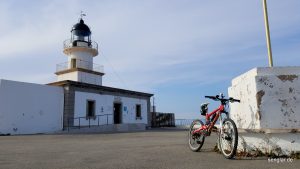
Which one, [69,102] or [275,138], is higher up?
[69,102]

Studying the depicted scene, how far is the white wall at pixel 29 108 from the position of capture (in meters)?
15.8

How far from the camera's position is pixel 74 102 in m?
18.9

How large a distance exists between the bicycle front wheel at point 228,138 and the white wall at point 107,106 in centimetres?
1593

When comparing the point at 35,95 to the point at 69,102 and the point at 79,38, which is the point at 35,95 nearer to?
the point at 69,102

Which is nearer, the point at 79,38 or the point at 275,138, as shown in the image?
the point at 275,138

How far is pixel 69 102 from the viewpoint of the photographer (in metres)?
18.6

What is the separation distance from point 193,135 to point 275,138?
1.64 meters

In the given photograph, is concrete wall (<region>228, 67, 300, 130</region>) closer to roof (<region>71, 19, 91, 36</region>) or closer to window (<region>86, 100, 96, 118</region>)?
window (<region>86, 100, 96, 118</region>)

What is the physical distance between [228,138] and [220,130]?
0.99 feet

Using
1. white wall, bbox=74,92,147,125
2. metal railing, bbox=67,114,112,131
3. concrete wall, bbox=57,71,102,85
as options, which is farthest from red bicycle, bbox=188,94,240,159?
concrete wall, bbox=57,71,102,85

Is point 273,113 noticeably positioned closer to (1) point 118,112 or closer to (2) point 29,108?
(2) point 29,108

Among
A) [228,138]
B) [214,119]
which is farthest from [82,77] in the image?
[228,138]

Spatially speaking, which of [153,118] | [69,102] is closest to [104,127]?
[69,102]

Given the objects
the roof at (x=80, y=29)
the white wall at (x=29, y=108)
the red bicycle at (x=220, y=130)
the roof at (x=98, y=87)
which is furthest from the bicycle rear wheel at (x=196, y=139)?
the roof at (x=80, y=29)
